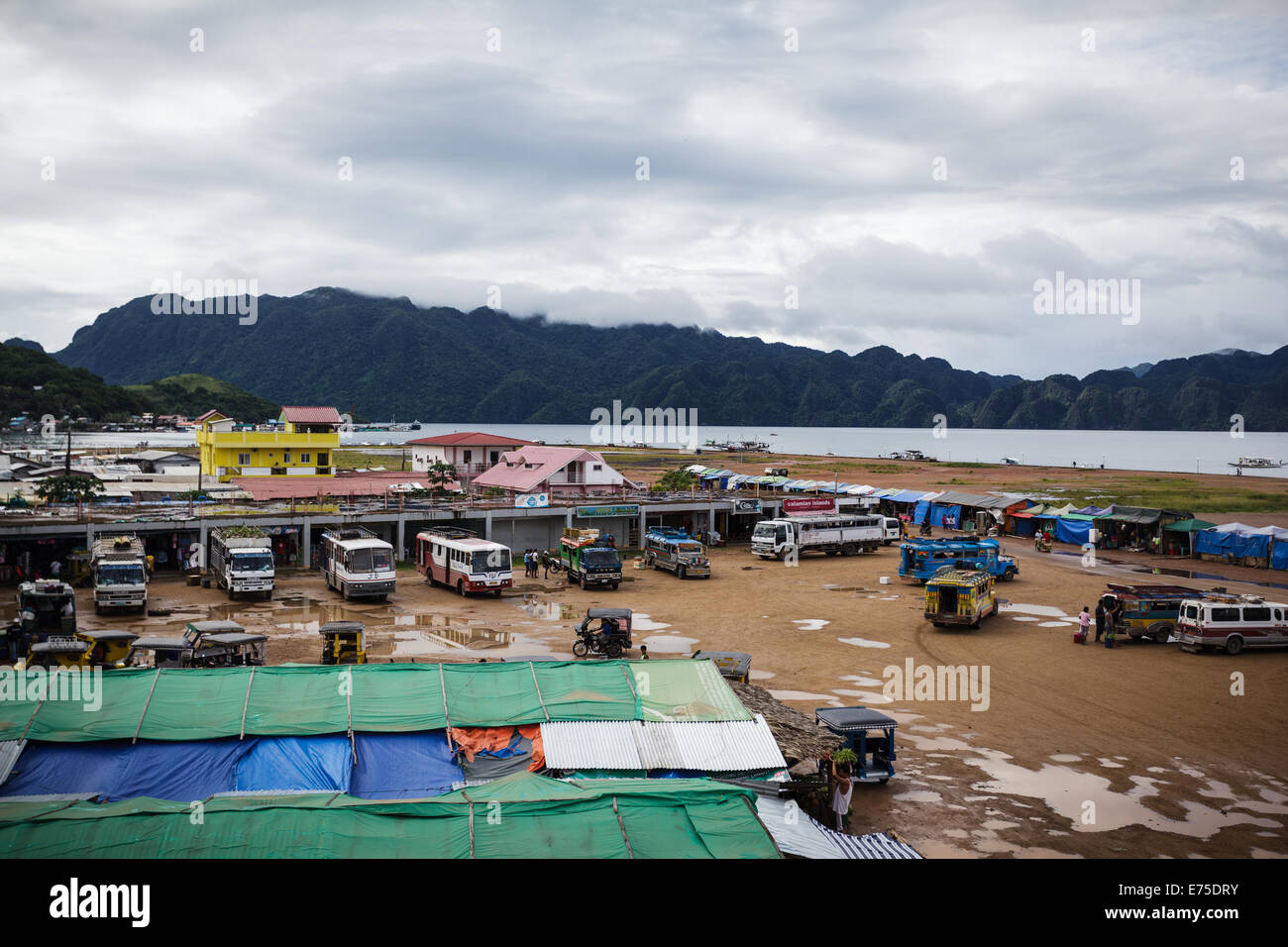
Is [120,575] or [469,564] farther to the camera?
[469,564]

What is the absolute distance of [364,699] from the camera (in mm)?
15727

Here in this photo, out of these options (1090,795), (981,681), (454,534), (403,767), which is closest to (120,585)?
(454,534)

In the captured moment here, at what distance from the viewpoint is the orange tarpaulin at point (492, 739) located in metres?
15.0

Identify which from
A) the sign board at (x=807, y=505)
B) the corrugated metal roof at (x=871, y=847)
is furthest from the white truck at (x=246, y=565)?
the sign board at (x=807, y=505)

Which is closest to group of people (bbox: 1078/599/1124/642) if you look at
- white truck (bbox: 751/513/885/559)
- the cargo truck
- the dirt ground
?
the dirt ground

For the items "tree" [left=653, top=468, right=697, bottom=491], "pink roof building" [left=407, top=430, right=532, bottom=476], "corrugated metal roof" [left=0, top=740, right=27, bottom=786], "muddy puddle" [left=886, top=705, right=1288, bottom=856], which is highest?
"pink roof building" [left=407, top=430, right=532, bottom=476]

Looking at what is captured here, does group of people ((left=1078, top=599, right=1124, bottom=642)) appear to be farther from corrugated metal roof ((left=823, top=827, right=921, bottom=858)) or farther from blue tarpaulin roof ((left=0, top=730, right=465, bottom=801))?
blue tarpaulin roof ((left=0, top=730, right=465, bottom=801))

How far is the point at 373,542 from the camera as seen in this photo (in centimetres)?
3466

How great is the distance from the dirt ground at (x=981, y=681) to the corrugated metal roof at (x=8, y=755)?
11.6 meters

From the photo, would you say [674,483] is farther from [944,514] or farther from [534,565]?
[534,565]

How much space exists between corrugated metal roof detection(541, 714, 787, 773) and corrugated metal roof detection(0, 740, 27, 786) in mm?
7715

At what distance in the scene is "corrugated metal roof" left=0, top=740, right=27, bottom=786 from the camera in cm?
1293

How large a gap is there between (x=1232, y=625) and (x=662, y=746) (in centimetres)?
2161
